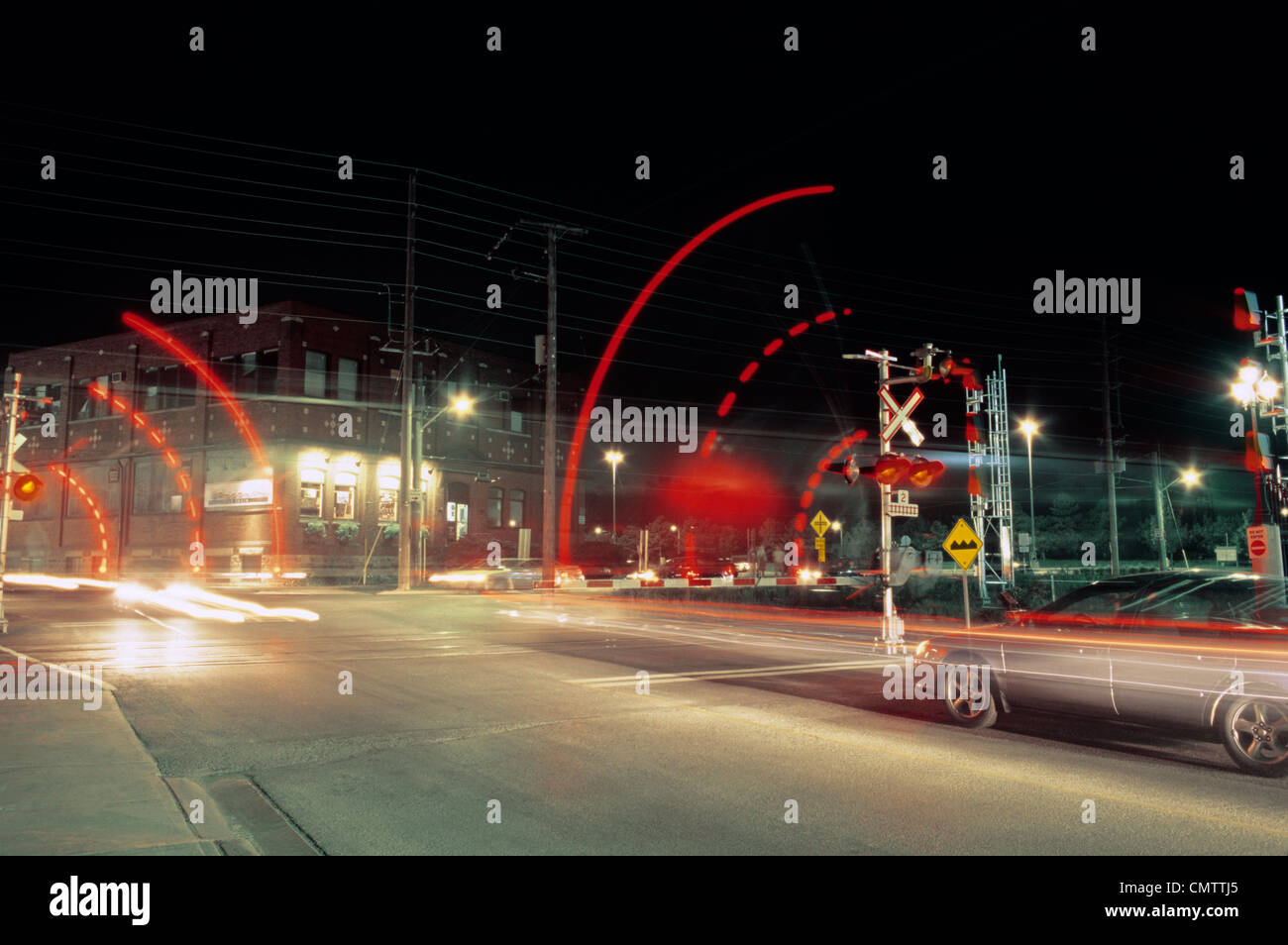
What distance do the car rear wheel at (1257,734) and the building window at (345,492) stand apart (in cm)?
4379

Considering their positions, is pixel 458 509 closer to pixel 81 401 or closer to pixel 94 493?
pixel 94 493

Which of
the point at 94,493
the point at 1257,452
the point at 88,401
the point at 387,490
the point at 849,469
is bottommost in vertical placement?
the point at 849,469

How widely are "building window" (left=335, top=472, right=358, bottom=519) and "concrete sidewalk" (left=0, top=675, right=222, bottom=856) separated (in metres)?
38.4

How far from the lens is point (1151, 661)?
760 cm

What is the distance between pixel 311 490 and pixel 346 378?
20.2 ft

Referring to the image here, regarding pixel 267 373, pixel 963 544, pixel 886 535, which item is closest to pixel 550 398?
pixel 963 544

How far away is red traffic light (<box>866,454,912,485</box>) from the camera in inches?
499

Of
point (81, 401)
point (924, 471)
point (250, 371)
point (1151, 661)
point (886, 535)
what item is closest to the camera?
point (1151, 661)

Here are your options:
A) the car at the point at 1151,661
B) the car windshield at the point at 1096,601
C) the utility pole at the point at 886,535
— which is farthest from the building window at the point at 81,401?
the car windshield at the point at 1096,601

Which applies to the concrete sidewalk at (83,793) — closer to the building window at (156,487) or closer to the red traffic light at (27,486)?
the red traffic light at (27,486)

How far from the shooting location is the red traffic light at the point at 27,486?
1709 cm

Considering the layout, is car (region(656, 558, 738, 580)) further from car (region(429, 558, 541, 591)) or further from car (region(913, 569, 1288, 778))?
car (region(913, 569, 1288, 778))

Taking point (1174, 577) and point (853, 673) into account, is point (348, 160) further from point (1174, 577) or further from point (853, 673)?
point (1174, 577)
